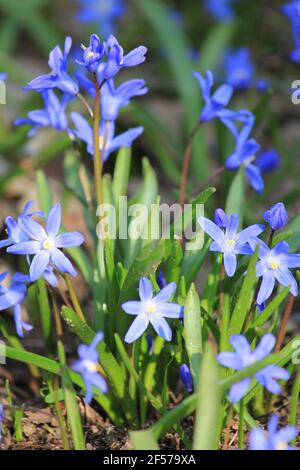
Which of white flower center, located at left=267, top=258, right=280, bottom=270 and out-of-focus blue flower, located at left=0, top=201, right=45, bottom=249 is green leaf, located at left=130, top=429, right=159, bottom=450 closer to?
white flower center, located at left=267, top=258, right=280, bottom=270

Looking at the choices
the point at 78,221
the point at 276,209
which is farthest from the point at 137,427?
the point at 78,221

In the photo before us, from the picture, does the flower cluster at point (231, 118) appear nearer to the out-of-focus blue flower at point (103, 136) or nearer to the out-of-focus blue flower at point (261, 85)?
the out-of-focus blue flower at point (103, 136)

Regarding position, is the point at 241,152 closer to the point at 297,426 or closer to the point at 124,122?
the point at 297,426

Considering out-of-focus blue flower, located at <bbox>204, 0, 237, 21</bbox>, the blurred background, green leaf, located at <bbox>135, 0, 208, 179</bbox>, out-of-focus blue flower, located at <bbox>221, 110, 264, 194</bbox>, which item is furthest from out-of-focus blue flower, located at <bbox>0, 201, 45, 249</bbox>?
out-of-focus blue flower, located at <bbox>204, 0, 237, 21</bbox>

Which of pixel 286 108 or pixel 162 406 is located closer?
pixel 162 406

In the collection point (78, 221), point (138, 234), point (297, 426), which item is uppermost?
point (78, 221)

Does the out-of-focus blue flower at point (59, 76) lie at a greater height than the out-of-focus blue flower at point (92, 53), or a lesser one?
greater

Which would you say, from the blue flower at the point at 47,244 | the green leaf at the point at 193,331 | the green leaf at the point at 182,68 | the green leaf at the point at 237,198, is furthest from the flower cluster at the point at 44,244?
the green leaf at the point at 182,68
